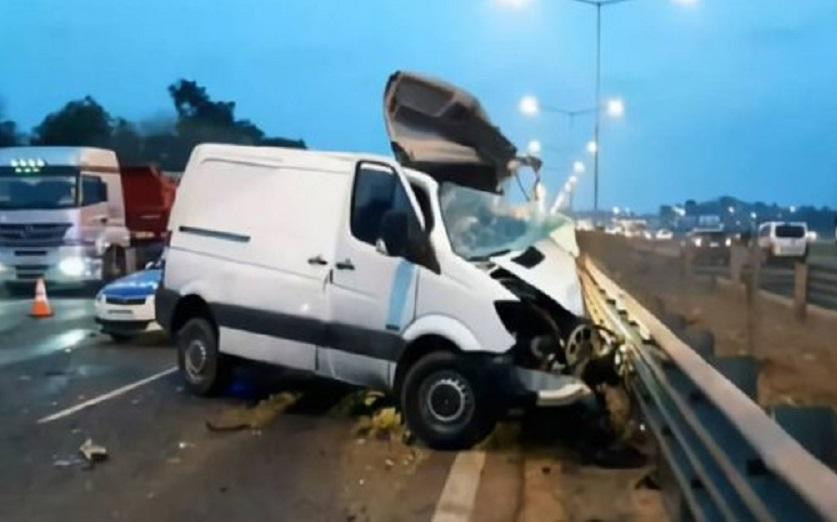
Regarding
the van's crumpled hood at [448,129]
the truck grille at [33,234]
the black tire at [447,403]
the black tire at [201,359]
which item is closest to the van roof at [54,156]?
the truck grille at [33,234]

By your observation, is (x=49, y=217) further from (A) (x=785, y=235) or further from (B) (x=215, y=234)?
(A) (x=785, y=235)

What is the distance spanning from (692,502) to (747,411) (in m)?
1.14

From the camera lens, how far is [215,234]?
12.5 m

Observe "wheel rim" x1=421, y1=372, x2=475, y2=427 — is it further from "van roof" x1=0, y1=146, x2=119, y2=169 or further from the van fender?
"van roof" x1=0, y1=146, x2=119, y2=169

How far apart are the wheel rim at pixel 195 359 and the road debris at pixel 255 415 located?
75 centimetres

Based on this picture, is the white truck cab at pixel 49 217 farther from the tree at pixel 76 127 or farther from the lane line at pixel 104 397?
the tree at pixel 76 127

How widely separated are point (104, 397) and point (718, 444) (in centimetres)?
871

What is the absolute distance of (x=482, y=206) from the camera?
11.9 m

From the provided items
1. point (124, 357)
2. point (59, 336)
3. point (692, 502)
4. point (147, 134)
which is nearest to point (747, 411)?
point (692, 502)

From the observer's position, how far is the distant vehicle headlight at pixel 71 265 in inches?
1179

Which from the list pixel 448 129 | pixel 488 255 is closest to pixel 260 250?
pixel 488 255

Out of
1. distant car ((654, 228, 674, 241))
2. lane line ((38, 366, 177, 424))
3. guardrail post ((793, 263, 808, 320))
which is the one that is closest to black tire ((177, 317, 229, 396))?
lane line ((38, 366, 177, 424))

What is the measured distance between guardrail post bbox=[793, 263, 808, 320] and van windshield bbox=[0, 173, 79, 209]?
1726 centimetres

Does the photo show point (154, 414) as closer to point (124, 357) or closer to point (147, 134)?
point (124, 357)
